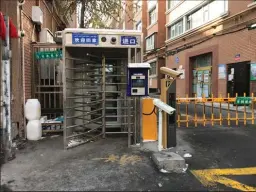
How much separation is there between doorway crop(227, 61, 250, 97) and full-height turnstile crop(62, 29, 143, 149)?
8822 millimetres

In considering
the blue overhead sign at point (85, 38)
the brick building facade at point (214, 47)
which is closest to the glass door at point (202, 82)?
the brick building facade at point (214, 47)

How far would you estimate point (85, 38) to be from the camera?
552 cm

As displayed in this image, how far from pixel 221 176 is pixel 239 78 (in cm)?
1084

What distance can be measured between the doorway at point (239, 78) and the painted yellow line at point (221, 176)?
9.97m

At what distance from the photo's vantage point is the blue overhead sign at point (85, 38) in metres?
5.48

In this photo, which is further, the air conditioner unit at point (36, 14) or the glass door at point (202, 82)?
the glass door at point (202, 82)

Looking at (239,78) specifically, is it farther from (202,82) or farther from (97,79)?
(97,79)

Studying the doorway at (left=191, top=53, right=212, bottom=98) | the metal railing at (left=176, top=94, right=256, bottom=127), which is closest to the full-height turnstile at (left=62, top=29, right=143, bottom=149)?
the metal railing at (left=176, top=94, right=256, bottom=127)

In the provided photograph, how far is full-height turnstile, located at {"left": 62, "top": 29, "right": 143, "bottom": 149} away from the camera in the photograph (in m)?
5.55

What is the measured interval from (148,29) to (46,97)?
2328 cm

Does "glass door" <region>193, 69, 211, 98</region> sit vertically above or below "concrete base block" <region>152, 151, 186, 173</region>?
above

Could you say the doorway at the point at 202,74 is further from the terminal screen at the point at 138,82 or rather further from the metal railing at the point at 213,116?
the terminal screen at the point at 138,82

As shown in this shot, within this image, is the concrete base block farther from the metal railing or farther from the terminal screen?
the metal railing

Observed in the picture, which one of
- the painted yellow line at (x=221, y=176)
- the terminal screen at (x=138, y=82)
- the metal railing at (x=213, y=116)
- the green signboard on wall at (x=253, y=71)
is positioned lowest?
the painted yellow line at (x=221, y=176)
